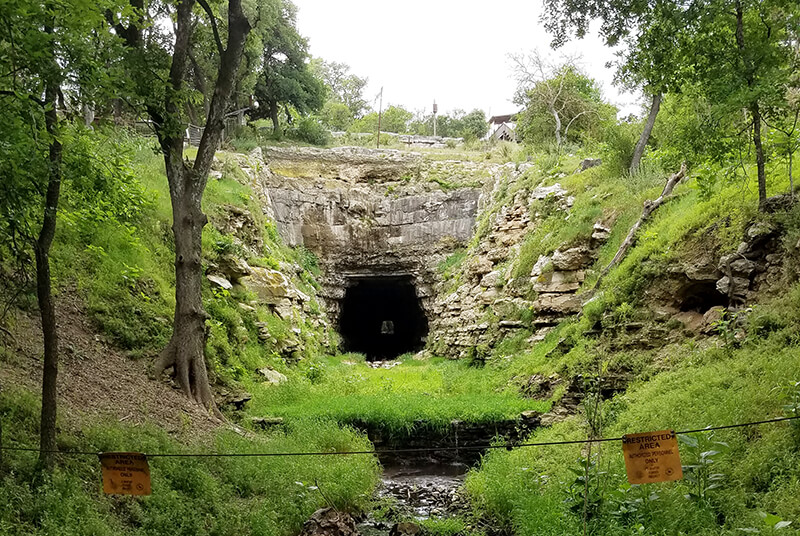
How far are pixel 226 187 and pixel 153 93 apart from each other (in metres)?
9.24

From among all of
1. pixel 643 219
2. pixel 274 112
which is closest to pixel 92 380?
pixel 643 219

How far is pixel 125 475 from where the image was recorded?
18.1 ft

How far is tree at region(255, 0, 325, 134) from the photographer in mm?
29312

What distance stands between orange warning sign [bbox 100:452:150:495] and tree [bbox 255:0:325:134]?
25.7 metres

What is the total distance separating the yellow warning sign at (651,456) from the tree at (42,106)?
597 cm

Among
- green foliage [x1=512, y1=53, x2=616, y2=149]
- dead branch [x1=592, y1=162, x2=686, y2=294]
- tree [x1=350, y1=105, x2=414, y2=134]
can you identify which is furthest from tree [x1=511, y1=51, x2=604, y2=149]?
tree [x1=350, y1=105, x2=414, y2=134]

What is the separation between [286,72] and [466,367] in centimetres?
2092

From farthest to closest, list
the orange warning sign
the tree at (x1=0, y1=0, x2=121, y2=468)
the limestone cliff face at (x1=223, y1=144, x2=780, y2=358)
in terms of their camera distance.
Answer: the limestone cliff face at (x1=223, y1=144, x2=780, y2=358) < the orange warning sign < the tree at (x1=0, y1=0, x2=121, y2=468)

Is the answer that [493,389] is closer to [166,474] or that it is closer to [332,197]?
[166,474]

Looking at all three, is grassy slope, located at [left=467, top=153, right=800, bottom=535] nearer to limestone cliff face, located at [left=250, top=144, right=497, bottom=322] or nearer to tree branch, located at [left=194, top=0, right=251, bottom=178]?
tree branch, located at [left=194, top=0, right=251, bottom=178]

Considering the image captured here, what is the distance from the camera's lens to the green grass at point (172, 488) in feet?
17.3

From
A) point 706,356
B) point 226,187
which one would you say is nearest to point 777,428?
point 706,356

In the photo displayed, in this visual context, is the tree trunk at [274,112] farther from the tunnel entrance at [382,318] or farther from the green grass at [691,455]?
the green grass at [691,455]

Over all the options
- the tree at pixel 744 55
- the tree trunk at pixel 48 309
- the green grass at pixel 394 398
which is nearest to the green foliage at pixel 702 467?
the tree at pixel 744 55
